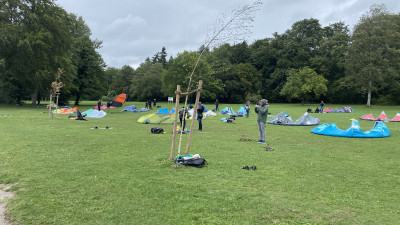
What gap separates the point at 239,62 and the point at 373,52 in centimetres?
4138

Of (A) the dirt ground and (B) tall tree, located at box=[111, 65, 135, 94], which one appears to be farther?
(B) tall tree, located at box=[111, 65, 135, 94]

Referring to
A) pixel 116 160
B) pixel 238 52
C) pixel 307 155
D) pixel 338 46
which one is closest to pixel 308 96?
pixel 338 46

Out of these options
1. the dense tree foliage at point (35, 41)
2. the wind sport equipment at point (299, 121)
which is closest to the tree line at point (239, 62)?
the dense tree foliage at point (35, 41)

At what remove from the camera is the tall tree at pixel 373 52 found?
4725 cm

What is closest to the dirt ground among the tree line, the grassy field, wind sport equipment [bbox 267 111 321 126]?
the grassy field

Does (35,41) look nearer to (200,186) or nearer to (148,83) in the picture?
(200,186)

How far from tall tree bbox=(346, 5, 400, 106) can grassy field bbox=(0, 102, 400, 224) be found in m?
44.0

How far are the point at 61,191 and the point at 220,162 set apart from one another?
4398mm

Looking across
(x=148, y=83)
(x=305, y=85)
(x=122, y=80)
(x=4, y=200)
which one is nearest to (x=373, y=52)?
(x=305, y=85)

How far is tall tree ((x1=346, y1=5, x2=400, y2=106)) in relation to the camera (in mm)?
47250

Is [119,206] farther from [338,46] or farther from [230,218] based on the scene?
[338,46]

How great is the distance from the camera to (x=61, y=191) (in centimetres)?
557

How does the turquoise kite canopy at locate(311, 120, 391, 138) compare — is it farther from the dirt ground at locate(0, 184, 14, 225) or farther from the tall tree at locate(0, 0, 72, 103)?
the tall tree at locate(0, 0, 72, 103)

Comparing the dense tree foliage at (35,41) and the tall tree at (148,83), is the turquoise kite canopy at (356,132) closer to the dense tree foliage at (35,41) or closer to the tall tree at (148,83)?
the dense tree foliage at (35,41)
